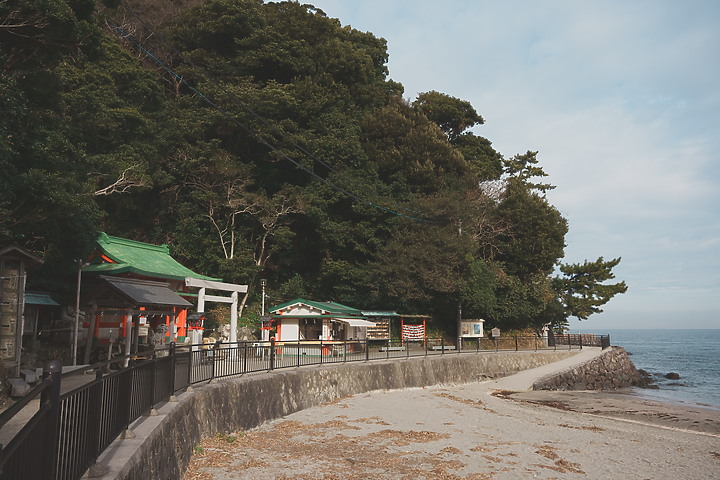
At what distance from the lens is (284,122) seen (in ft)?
132

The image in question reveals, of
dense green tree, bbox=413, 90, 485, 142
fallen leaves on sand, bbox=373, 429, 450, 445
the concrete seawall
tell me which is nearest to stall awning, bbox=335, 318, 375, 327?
the concrete seawall

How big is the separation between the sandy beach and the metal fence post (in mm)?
5130

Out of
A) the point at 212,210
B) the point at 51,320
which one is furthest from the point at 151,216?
the point at 51,320

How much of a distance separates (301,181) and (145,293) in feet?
86.6

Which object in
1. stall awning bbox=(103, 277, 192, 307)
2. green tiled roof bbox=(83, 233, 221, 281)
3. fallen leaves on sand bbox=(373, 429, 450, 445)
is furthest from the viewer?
A: green tiled roof bbox=(83, 233, 221, 281)

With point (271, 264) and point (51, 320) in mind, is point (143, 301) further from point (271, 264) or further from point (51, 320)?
point (271, 264)

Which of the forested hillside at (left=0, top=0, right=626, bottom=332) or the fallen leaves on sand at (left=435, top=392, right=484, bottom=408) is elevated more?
the forested hillside at (left=0, top=0, right=626, bottom=332)

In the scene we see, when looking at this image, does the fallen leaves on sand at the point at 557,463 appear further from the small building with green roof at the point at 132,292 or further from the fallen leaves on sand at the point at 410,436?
the small building with green roof at the point at 132,292

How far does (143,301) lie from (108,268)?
612cm

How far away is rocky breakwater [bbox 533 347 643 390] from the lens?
31.0 meters

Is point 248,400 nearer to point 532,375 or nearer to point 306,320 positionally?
point 306,320

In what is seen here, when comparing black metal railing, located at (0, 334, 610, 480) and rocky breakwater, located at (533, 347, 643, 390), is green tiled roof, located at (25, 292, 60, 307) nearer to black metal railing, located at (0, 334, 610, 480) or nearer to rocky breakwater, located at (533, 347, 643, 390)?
black metal railing, located at (0, 334, 610, 480)

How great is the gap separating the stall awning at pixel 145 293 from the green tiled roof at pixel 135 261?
114 cm

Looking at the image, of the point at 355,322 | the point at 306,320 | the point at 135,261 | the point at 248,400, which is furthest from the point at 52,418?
the point at 355,322
